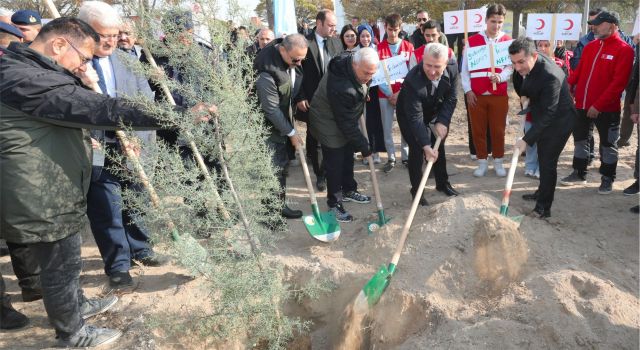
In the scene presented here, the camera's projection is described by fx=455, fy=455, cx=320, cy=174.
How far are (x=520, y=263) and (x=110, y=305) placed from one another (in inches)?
126

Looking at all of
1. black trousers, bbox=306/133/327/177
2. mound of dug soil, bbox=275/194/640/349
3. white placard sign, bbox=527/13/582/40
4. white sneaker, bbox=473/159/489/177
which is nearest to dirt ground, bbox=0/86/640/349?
mound of dug soil, bbox=275/194/640/349

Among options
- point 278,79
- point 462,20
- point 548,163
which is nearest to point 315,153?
point 278,79

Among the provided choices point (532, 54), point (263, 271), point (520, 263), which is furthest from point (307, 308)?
point (532, 54)

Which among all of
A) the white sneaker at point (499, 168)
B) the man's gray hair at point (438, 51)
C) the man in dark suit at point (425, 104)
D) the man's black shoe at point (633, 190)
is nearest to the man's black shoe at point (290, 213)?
the man in dark suit at point (425, 104)

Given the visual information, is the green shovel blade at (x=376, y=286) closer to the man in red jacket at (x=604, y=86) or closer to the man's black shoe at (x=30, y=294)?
the man's black shoe at (x=30, y=294)

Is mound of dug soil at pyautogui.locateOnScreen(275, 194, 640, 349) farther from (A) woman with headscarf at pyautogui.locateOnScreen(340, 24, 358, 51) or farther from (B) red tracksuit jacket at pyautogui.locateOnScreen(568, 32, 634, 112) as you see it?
(A) woman with headscarf at pyautogui.locateOnScreen(340, 24, 358, 51)

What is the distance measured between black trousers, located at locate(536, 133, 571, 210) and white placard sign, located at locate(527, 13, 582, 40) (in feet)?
7.28

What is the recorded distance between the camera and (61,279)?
2.71m

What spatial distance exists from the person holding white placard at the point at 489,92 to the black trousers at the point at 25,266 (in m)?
4.99

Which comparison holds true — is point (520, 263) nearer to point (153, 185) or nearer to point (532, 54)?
point (532, 54)

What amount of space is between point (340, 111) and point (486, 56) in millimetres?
2290

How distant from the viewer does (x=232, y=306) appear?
2816 mm

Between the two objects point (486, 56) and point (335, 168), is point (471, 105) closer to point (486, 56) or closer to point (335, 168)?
point (486, 56)

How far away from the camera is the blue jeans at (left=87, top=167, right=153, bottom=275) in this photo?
3.53 m
